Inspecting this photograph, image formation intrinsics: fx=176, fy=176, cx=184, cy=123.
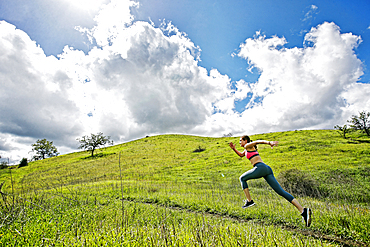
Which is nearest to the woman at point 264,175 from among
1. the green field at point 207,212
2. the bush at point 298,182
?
the green field at point 207,212

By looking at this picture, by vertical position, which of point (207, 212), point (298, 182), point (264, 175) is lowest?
point (207, 212)

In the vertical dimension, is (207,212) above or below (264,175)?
below

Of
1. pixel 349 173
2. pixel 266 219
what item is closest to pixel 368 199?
pixel 349 173

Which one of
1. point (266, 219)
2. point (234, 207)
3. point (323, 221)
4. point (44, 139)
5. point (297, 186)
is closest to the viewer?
point (323, 221)

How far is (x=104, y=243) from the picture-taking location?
15.0 feet

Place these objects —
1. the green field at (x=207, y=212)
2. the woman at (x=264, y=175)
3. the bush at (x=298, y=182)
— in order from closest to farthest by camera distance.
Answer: the woman at (x=264, y=175) < the green field at (x=207, y=212) < the bush at (x=298, y=182)

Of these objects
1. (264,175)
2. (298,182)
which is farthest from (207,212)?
(298,182)

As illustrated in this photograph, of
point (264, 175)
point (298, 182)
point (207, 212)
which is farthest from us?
point (298, 182)

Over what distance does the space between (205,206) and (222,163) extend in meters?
27.6

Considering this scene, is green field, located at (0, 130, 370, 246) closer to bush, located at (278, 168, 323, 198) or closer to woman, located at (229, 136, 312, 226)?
bush, located at (278, 168, 323, 198)

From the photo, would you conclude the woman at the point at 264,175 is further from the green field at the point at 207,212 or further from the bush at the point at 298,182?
the bush at the point at 298,182

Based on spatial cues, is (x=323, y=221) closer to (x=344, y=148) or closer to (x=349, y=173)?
(x=349, y=173)

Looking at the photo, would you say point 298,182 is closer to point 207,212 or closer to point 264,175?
point 207,212

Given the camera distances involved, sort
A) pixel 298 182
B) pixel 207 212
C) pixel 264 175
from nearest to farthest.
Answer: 1. pixel 264 175
2. pixel 207 212
3. pixel 298 182
